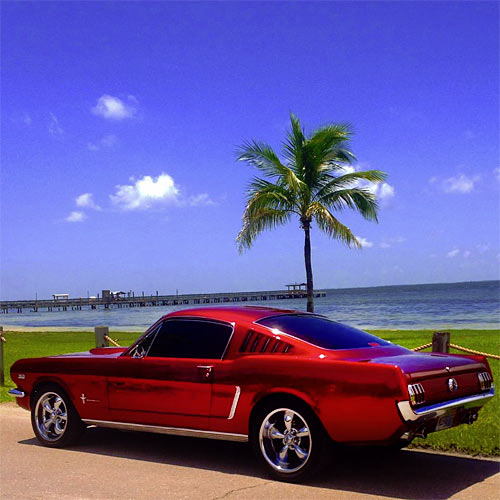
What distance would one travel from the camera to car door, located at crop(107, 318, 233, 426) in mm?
6367

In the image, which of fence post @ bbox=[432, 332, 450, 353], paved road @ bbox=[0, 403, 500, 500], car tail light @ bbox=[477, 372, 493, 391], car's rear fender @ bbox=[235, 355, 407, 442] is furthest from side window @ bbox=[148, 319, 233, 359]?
fence post @ bbox=[432, 332, 450, 353]

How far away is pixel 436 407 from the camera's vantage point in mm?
5430

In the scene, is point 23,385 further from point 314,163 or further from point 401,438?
point 314,163

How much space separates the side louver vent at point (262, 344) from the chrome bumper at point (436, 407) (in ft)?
4.00

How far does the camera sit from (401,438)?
5.30m

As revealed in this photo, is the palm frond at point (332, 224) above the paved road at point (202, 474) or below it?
above

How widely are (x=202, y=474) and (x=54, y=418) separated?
2221 mm

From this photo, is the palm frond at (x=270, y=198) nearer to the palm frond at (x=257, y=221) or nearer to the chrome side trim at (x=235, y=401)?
the palm frond at (x=257, y=221)

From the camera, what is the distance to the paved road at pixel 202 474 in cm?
548

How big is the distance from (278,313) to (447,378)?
1.78 meters

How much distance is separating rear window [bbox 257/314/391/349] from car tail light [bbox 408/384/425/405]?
3.19 feet

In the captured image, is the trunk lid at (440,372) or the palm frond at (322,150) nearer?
the trunk lid at (440,372)

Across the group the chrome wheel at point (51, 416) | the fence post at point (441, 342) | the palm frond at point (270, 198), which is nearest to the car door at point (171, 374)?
the chrome wheel at point (51, 416)

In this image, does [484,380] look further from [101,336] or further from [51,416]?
[101,336]
